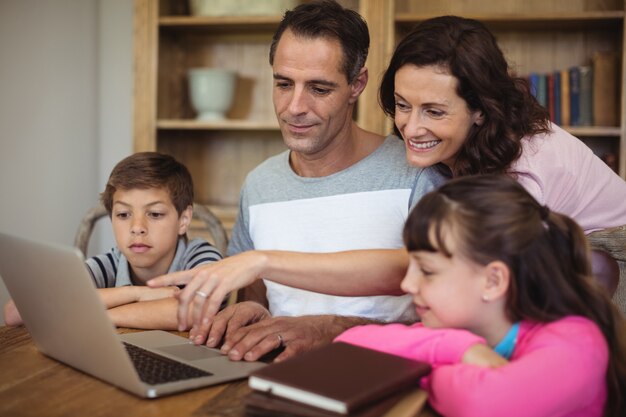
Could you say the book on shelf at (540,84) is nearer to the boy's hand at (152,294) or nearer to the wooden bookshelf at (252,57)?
the wooden bookshelf at (252,57)

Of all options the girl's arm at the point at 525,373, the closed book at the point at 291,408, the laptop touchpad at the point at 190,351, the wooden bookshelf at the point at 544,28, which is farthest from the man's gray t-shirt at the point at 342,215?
the wooden bookshelf at the point at 544,28

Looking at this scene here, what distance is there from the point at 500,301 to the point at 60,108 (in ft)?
8.52

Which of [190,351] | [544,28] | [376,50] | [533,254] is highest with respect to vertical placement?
[544,28]

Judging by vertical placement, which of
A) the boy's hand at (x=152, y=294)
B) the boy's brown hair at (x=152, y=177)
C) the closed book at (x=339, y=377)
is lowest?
the boy's hand at (x=152, y=294)

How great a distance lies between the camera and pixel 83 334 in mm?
1029

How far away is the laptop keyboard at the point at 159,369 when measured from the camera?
105 centimetres

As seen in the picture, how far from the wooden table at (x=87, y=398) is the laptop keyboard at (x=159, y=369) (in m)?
0.04

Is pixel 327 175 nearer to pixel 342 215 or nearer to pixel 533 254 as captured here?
pixel 342 215

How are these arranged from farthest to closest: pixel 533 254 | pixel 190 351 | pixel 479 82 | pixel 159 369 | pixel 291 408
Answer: pixel 479 82, pixel 190 351, pixel 159 369, pixel 533 254, pixel 291 408

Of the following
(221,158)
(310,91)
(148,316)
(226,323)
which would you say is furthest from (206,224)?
(221,158)

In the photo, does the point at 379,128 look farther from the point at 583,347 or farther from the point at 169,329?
the point at 583,347

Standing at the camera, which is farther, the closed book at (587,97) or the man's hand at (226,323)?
the closed book at (587,97)

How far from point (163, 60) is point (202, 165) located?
21.3 inches

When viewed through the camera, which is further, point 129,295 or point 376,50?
point 376,50
